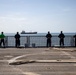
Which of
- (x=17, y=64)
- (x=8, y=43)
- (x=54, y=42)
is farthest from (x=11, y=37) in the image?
(x=17, y=64)

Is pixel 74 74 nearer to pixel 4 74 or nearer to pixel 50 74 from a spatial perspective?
pixel 50 74

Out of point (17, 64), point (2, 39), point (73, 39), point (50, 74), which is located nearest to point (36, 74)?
point (50, 74)

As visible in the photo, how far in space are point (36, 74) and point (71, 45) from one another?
23321mm

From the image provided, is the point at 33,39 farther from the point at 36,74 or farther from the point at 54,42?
the point at 36,74

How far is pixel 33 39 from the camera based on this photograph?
122 feet

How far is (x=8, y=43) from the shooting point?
35938mm

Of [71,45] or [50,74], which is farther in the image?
[71,45]

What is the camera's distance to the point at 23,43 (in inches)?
1468

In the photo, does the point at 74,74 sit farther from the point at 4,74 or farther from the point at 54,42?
the point at 54,42

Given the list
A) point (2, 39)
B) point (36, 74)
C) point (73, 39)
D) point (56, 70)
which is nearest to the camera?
point (36, 74)

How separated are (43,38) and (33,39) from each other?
1388 millimetres

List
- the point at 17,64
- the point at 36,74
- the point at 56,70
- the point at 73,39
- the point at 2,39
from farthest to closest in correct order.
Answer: the point at 73,39, the point at 2,39, the point at 17,64, the point at 56,70, the point at 36,74

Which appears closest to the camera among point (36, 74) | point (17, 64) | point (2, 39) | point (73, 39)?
point (36, 74)

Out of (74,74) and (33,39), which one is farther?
(33,39)
